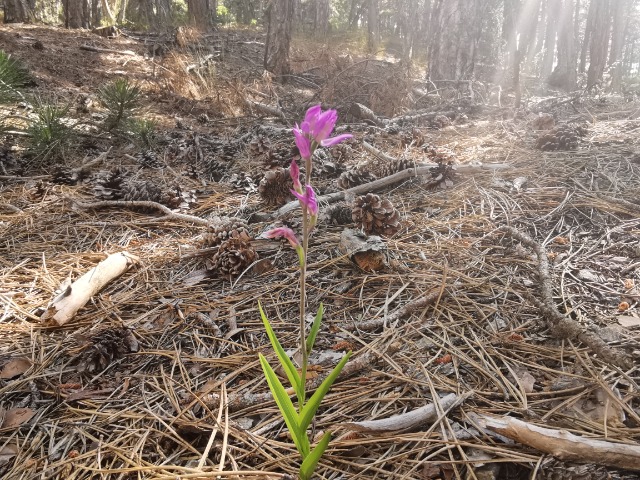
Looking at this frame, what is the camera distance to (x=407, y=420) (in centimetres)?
107

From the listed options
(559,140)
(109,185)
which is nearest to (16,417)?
(109,185)

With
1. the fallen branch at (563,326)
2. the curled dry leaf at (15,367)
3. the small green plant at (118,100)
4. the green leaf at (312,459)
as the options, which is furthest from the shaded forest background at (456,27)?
the curled dry leaf at (15,367)

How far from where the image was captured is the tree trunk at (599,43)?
633 centimetres

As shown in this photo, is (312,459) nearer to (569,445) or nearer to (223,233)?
(569,445)

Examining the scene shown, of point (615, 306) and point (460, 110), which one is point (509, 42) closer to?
point (460, 110)

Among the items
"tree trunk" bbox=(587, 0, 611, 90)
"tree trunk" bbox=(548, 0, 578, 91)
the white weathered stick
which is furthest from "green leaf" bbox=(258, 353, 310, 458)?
"tree trunk" bbox=(548, 0, 578, 91)

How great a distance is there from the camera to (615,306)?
146 cm

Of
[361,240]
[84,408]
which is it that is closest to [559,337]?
[361,240]

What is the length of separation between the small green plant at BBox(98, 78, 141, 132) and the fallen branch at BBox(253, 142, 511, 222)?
219 centimetres

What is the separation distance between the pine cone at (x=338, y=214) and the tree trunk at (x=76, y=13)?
32.7 ft

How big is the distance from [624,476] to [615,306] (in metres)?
0.77

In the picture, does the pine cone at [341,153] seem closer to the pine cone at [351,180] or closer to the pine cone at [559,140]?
the pine cone at [351,180]

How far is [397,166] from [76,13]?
9933mm

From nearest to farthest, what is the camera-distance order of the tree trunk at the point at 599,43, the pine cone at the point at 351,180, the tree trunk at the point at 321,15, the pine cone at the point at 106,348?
the pine cone at the point at 106,348 → the pine cone at the point at 351,180 → the tree trunk at the point at 599,43 → the tree trunk at the point at 321,15
